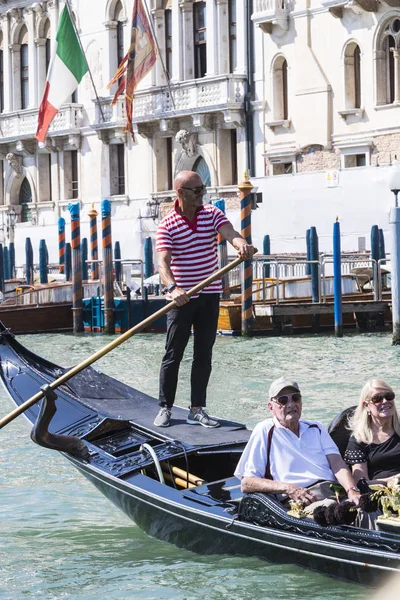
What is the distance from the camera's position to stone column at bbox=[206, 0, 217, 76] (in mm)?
19719

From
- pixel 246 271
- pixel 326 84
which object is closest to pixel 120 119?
pixel 326 84

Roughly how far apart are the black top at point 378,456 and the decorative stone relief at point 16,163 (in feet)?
65.6

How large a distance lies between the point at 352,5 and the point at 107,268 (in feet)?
18.6

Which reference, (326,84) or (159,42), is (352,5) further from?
(159,42)

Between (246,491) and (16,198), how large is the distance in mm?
20464

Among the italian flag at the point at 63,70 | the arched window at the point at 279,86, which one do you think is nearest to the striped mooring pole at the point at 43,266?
the italian flag at the point at 63,70

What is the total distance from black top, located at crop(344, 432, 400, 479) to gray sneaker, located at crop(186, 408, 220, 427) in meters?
1.07

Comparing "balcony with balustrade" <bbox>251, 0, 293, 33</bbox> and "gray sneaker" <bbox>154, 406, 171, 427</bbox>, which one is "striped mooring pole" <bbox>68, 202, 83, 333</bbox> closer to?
"balcony with balustrade" <bbox>251, 0, 293, 33</bbox>

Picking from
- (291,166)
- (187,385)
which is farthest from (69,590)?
(291,166)

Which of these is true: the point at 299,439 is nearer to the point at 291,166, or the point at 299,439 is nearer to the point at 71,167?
the point at 291,166

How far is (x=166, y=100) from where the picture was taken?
800 inches

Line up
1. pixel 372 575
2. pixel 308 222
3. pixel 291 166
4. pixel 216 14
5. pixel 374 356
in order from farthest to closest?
pixel 216 14
pixel 291 166
pixel 308 222
pixel 374 356
pixel 372 575

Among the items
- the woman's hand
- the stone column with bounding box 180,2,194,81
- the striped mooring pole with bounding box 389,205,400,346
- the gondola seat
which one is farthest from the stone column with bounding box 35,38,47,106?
the woman's hand

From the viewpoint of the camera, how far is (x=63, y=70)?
18.0m
